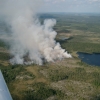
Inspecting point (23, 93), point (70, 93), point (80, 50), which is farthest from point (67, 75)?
point (80, 50)

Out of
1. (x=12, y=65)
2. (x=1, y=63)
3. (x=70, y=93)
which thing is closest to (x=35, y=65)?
(x=12, y=65)

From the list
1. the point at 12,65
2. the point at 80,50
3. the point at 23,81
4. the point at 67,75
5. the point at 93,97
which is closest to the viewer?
the point at 93,97

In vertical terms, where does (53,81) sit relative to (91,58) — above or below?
above

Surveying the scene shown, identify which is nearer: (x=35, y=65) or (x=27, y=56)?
(x=35, y=65)

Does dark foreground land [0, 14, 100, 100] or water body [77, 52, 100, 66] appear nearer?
dark foreground land [0, 14, 100, 100]

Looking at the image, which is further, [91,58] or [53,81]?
[91,58]

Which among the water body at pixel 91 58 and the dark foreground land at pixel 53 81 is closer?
the dark foreground land at pixel 53 81

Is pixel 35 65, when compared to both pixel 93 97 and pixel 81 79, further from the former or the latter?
pixel 93 97

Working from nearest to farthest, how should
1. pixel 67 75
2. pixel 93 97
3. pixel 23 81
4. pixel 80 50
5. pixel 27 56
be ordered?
pixel 93 97, pixel 23 81, pixel 67 75, pixel 27 56, pixel 80 50
